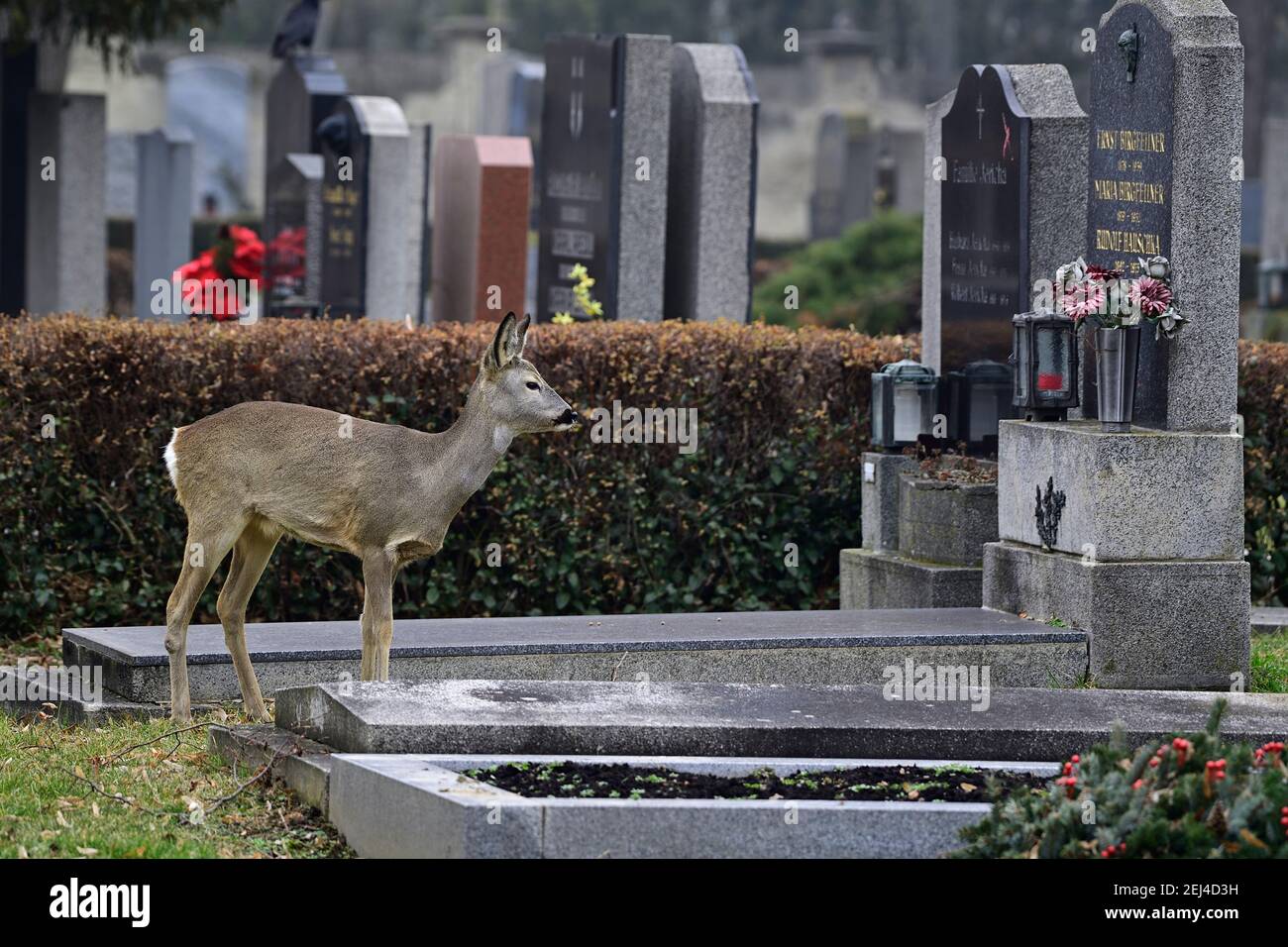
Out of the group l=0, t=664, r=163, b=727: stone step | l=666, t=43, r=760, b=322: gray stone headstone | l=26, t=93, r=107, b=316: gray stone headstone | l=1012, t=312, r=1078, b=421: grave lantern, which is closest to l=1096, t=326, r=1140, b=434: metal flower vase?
l=1012, t=312, r=1078, b=421: grave lantern

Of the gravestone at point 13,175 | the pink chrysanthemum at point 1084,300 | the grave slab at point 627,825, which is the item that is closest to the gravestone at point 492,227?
the gravestone at point 13,175

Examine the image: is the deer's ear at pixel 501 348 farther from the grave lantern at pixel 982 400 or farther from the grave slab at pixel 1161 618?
the grave lantern at pixel 982 400

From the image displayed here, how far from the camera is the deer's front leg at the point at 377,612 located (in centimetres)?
701

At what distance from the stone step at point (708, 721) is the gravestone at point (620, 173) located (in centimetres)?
678

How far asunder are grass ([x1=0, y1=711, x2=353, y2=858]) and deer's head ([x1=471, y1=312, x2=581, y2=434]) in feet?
5.06

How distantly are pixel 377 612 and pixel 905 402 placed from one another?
3.48 m

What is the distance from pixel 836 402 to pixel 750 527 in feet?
2.60

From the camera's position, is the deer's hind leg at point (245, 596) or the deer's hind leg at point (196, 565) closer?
the deer's hind leg at point (196, 565)

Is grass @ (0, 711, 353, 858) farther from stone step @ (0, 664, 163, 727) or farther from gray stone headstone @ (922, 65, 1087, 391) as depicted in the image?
gray stone headstone @ (922, 65, 1087, 391)

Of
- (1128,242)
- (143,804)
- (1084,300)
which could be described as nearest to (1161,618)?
(1084,300)

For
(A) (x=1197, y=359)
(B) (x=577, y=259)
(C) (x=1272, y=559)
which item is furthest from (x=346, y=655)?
(B) (x=577, y=259)

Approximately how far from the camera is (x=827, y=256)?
24.8m

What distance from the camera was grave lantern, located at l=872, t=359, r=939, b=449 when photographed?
9.59 m

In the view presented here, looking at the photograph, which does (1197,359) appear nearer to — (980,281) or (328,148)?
(980,281)
